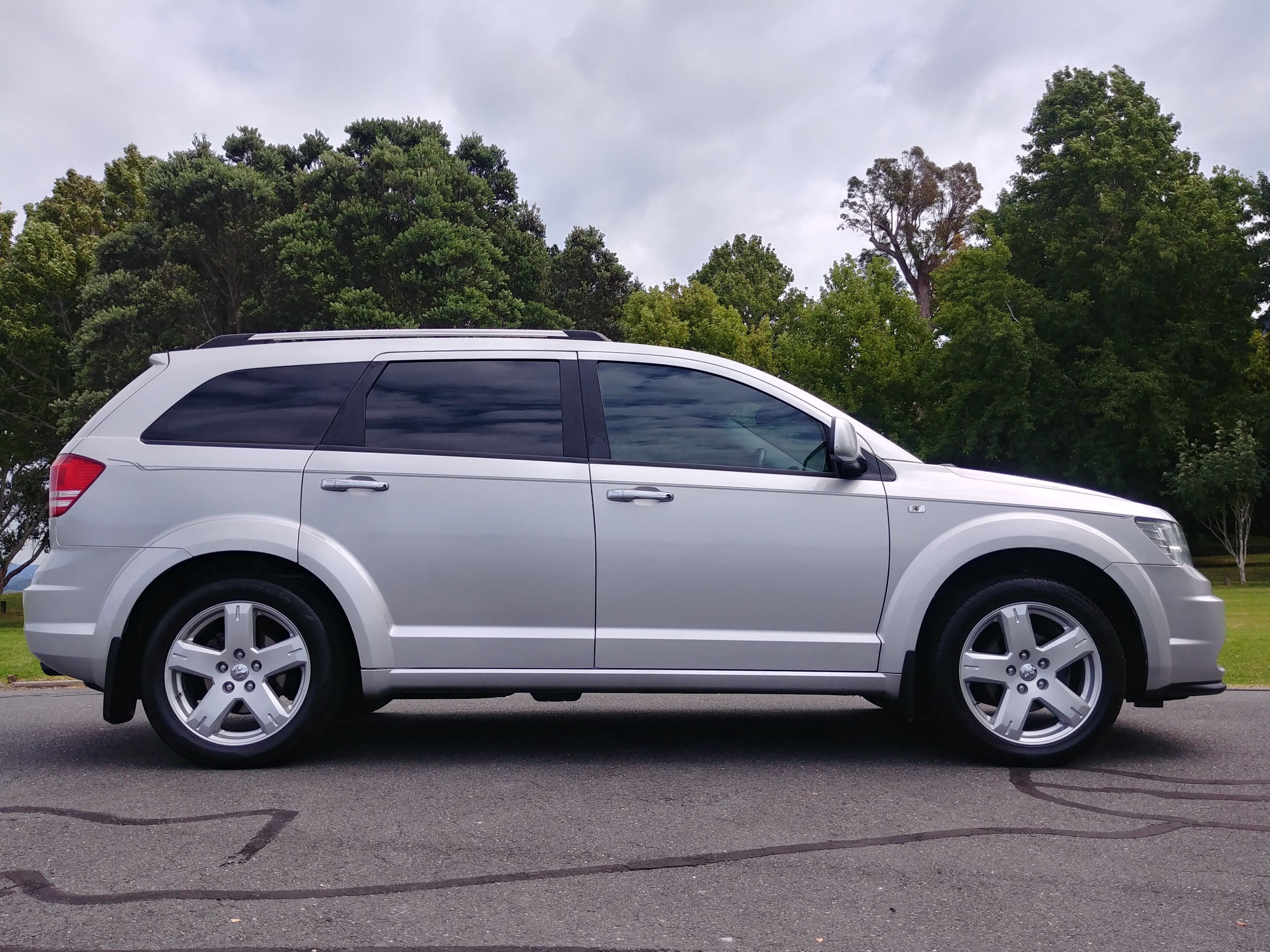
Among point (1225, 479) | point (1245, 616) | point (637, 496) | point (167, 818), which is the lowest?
point (1245, 616)

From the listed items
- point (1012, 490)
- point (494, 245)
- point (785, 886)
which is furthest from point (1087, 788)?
point (494, 245)

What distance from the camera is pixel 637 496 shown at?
5289 millimetres

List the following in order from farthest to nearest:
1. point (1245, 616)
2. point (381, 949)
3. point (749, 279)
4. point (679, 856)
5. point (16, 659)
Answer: point (749, 279), point (1245, 616), point (16, 659), point (679, 856), point (381, 949)

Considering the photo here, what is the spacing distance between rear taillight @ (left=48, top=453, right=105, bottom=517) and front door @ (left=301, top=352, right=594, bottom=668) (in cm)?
98

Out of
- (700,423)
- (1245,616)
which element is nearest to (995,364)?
(1245,616)

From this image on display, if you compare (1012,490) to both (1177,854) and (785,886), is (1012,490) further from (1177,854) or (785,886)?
(785,886)

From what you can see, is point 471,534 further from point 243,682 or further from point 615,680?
point 243,682

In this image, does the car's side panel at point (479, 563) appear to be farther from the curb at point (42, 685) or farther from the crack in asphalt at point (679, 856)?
the curb at point (42, 685)

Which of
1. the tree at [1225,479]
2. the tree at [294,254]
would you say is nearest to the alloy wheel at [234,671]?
the tree at [294,254]

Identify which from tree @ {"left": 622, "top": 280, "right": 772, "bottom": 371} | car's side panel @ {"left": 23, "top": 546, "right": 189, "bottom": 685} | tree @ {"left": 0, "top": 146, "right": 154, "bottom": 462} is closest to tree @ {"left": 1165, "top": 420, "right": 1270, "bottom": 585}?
tree @ {"left": 622, "top": 280, "right": 772, "bottom": 371}

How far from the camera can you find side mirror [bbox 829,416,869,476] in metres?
5.25

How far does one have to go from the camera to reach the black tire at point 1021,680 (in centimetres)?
527

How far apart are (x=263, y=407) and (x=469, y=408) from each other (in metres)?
0.98

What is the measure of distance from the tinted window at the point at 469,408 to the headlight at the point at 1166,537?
107 inches
